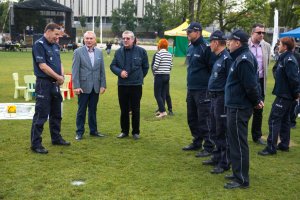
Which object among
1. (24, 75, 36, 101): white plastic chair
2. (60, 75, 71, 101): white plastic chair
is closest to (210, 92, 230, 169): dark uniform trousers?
(60, 75, 71, 101): white plastic chair

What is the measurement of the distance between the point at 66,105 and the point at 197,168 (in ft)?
19.6

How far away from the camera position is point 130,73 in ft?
24.5

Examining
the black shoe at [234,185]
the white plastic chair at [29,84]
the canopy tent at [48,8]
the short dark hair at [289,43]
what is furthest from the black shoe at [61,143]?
the canopy tent at [48,8]

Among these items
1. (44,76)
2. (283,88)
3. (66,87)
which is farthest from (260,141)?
(66,87)

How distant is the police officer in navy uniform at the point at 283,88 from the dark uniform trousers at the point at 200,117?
0.96m

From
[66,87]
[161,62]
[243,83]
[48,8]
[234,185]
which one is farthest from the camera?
[48,8]

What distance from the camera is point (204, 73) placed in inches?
253

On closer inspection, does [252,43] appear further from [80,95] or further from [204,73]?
[80,95]

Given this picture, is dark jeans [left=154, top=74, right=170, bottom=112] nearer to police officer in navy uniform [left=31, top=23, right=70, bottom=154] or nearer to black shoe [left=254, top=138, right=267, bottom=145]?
black shoe [left=254, top=138, right=267, bottom=145]

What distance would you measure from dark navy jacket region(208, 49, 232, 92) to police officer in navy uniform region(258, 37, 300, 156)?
142 centimetres

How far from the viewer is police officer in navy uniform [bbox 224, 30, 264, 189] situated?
16.0ft

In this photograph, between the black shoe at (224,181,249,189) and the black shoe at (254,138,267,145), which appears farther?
the black shoe at (254,138,267,145)

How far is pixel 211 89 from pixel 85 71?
262 cm

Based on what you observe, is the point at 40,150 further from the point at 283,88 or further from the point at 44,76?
the point at 283,88
